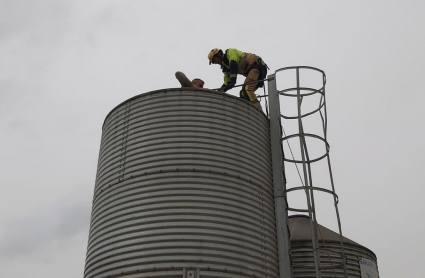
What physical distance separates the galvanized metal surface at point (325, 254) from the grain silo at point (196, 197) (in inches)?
1.0

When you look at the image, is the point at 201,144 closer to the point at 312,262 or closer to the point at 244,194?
the point at 244,194

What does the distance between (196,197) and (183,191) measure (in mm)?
273

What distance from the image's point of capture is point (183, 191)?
8352mm

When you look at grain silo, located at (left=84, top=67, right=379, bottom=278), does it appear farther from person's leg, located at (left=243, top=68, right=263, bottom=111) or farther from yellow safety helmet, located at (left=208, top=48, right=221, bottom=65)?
yellow safety helmet, located at (left=208, top=48, right=221, bottom=65)

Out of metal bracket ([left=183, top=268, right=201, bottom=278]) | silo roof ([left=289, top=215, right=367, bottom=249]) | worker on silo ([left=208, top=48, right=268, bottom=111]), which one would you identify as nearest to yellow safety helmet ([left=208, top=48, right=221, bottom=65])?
worker on silo ([left=208, top=48, right=268, bottom=111])

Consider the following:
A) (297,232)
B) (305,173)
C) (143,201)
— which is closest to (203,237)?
(143,201)

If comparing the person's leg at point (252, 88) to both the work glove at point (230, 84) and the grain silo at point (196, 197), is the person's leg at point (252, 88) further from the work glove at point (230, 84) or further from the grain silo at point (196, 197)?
the grain silo at point (196, 197)

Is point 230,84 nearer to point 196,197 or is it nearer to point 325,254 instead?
point 196,197

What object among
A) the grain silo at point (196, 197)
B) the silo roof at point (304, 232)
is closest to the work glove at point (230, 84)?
the grain silo at point (196, 197)

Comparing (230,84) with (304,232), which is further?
(230,84)

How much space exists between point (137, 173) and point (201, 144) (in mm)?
1406

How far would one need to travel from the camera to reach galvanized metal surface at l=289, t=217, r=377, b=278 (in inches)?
384

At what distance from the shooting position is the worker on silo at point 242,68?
1154 centimetres

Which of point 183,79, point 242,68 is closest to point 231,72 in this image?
point 242,68
